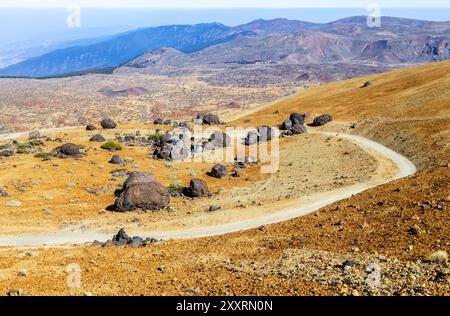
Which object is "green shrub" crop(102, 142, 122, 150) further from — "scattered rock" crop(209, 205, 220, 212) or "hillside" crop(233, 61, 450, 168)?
"hillside" crop(233, 61, 450, 168)

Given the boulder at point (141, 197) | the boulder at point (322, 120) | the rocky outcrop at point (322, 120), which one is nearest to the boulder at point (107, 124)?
the rocky outcrop at point (322, 120)

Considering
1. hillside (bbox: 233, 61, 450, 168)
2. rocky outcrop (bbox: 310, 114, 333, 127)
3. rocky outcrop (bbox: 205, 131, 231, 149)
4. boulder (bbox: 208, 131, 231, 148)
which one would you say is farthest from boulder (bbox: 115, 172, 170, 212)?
rocky outcrop (bbox: 310, 114, 333, 127)

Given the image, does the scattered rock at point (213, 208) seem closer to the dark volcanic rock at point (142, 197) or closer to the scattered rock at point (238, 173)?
the dark volcanic rock at point (142, 197)

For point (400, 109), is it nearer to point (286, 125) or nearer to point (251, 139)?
point (286, 125)

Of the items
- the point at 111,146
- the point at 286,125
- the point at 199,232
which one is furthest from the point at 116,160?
the point at 286,125

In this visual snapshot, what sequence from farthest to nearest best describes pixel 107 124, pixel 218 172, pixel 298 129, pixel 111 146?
1. pixel 107 124
2. pixel 298 129
3. pixel 111 146
4. pixel 218 172

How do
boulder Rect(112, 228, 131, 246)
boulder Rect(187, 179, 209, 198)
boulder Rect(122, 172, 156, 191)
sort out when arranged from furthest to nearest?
boulder Rect(187, 179, 209, 198) < boulder Rect(122, 172, 156, 191) < boulder Rect(112, 228, 131, 246)
